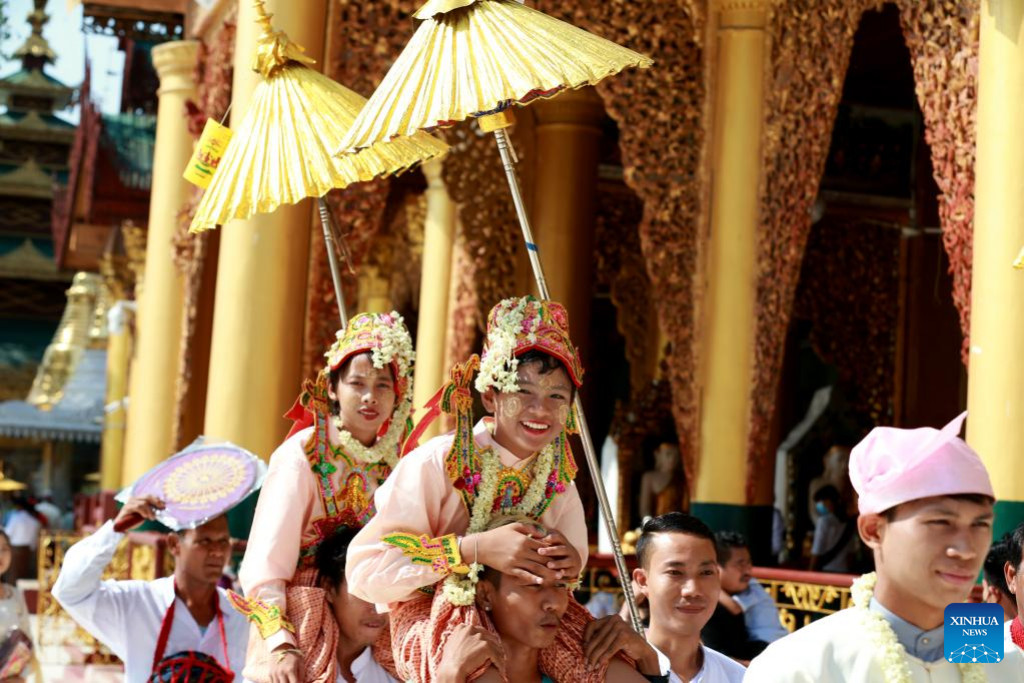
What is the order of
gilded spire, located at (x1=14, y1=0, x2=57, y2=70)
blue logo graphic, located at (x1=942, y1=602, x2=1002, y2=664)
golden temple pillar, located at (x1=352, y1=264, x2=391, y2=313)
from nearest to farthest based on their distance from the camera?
blue logo graphic, located at (x1=942, y1=602, x2=1002, y2=664)
golden temple pillar, located at (x1=352, y1=264, x2=391, y2=313)
gilded spire, located at (x1=14, y1=0, x2=57, y2=70)

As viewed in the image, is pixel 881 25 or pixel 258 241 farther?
pixel 881 25

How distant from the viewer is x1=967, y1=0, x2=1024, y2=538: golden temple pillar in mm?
5824

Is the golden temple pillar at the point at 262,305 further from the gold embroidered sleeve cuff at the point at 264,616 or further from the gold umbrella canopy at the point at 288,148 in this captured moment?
the gold embroidered sleeve cuff at the point at 264,616

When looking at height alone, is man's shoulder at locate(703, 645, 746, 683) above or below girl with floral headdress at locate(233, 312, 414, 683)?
below

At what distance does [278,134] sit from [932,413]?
7782mm

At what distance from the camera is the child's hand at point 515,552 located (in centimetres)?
325

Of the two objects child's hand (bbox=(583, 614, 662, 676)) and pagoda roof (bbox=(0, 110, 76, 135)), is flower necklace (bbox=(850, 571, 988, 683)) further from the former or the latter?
pagoda roof (bbox=(0, 110, 76, 135))

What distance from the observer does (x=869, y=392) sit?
12281mm

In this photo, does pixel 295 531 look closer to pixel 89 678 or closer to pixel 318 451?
pixel 318 451

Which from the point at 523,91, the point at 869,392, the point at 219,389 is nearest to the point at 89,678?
the point at 219,389

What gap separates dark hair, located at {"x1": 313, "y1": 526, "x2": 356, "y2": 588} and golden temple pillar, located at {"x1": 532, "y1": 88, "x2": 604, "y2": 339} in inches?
288

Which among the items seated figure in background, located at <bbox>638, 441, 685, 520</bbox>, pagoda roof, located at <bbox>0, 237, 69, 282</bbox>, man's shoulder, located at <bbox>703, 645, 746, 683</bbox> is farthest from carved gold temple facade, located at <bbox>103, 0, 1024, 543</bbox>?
pagoda roof, located at <bbox>0, 237, 69, 282</bbox>

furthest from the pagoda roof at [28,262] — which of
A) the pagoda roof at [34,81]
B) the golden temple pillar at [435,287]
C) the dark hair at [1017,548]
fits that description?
the dark hair at [1017,548]

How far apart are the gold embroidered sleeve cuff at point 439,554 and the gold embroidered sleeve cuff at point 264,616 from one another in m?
1.03
